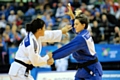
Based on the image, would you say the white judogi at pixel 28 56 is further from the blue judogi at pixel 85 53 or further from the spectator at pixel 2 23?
the spectator at pixel 2 23

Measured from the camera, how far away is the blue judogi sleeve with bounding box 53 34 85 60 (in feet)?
18.1

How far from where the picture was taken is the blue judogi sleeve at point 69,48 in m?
5.52

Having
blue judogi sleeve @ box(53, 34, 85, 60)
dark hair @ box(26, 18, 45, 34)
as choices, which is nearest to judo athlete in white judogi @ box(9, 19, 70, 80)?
dark hair @ box(26, 18, 45, 34)

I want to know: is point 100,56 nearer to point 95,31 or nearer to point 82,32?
point 95,31

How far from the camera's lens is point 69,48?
557 cm

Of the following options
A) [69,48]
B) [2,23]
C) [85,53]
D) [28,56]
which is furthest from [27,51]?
[2,23]

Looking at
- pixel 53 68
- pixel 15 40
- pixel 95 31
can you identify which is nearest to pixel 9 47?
pixel 15 40

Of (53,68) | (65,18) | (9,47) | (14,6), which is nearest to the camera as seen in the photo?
(53,68)

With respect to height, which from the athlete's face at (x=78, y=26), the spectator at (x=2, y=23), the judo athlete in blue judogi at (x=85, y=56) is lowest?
the judo athlete in blue judogi at (x=85, y=56)

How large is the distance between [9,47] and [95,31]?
147 inches

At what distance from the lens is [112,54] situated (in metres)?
11.9

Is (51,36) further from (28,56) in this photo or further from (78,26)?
(28,56)

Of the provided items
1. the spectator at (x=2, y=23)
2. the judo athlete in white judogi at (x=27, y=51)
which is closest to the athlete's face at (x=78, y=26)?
the judo athlete in white judogi at (x=27, y=51)

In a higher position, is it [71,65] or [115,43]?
[115,43]
